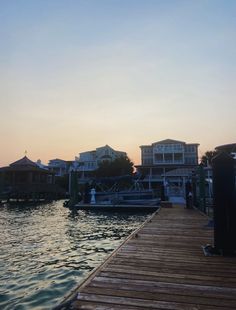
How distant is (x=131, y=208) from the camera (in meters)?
31.9

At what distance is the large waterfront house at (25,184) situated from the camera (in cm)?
5403

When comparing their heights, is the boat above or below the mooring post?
below

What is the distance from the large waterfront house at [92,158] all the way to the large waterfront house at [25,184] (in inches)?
750

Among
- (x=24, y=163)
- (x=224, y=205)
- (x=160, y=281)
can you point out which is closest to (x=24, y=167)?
(x=24, y=163)

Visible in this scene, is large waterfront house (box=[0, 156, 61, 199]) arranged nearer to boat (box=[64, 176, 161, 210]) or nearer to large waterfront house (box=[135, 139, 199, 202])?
boat (box=[64, 176, 161, 210])

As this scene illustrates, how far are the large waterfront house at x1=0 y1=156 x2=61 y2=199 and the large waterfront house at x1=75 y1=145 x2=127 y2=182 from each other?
19062mm

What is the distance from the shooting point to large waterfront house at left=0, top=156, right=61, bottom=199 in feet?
177

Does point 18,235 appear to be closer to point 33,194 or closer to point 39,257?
point 39,257

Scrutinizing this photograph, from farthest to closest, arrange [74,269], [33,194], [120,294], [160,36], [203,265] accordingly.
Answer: [33,194] → [160,36] → [74,269] → [203,265] → [120,294]

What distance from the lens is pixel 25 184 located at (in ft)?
181

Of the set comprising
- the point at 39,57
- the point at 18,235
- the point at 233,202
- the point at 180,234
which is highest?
the point at 39,57

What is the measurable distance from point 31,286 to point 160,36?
11051mm

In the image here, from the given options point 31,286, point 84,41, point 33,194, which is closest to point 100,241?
point 31,286

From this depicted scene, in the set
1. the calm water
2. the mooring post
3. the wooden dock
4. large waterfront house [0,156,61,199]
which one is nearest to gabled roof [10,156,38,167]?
large waterfront house [0,156,61,199]
